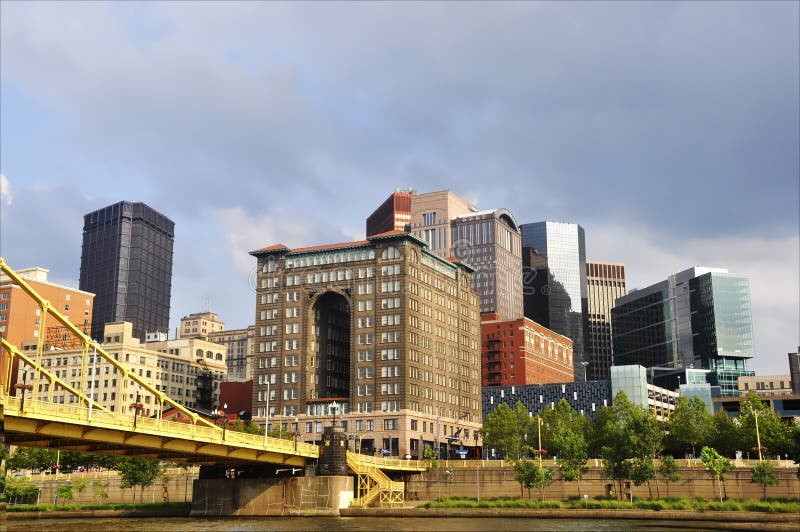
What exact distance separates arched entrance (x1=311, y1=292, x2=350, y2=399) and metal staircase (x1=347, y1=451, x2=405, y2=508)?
65827 mm

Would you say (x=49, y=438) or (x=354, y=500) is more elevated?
(x=49, y=438)

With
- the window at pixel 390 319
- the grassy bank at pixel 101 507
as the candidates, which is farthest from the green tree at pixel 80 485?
the window at pixel 390 319

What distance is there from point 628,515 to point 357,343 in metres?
94.4

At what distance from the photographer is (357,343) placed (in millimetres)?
187125

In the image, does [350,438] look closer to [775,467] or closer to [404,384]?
[404,384]

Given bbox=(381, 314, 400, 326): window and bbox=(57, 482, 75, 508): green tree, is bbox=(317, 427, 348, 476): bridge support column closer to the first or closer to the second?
bbox=(57, 482, 75, 508): green tree

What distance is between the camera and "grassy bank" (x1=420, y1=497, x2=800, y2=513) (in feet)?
324

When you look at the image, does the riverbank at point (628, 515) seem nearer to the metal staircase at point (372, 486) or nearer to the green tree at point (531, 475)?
the metal staircase at point (372, 486)

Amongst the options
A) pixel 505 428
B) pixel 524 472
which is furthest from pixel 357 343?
pixel 524 472

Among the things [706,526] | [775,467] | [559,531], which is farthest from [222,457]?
[775,467]

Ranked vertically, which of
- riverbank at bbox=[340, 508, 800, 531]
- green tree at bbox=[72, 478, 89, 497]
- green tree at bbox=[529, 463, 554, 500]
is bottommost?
riverbank at bbox=[340, 508, 800, 531]

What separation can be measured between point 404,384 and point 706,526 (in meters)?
96.6

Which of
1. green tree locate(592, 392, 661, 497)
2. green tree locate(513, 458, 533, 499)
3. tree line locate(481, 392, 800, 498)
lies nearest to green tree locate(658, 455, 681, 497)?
tree line locate(481, 392, 800, 498)

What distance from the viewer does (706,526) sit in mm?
88125
